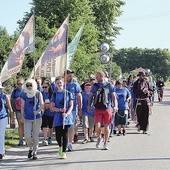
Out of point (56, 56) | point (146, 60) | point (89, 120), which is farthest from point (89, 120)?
point (146, 60)

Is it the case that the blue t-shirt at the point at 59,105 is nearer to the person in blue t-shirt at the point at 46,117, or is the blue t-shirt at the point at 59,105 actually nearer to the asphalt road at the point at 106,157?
the asphalt road at the point at 106,157

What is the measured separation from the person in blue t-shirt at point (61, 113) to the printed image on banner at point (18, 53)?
109cm

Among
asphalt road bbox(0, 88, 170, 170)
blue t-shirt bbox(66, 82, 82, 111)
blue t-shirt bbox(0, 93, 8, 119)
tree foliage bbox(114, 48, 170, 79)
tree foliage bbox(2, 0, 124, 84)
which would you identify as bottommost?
asphalt road bbox(0, 88, 170, 170)

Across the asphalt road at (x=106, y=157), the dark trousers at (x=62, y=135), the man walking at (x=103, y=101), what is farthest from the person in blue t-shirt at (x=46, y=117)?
the dark trousers at (x=62, y=135)

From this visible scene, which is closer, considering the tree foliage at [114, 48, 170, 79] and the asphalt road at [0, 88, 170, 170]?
the asphalt road at [0, 88, 170, 170]

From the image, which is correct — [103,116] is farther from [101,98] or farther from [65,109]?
[65,109]

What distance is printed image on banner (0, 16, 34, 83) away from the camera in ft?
35.8

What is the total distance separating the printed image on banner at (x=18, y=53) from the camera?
35.8ft

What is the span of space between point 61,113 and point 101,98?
4.92 feet

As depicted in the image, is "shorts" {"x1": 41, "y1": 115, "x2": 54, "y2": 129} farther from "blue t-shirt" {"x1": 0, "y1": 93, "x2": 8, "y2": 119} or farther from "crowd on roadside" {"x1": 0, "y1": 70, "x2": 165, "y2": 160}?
"blue t-shirt" {"x1": 0, "y1": 93, "x2": 8, "y2": 119}

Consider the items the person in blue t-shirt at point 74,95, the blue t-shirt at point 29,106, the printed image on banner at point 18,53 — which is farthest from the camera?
the person in blue t-shirt at point 74,95

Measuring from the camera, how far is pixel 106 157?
420 inches

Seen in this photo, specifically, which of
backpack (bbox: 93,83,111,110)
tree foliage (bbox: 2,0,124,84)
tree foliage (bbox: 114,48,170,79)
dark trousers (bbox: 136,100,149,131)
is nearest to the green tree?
tree foliage (bbox: 2,0,124,84)

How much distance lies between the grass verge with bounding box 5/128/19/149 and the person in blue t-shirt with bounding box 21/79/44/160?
1878 millimetres
